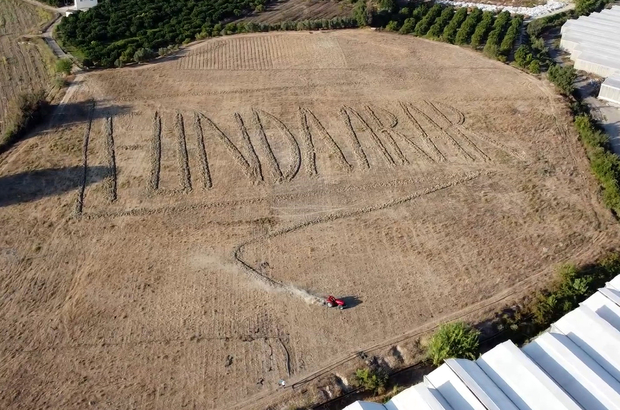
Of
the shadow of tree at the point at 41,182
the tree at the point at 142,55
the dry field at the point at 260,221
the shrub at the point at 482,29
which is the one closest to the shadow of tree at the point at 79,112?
the dry field at the point at 260,221

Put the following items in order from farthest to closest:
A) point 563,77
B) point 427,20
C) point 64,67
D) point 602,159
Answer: point 427,20 → point 64,67 → point 563,77 → point 602,159

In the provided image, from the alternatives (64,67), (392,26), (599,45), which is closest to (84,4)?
(64,67)

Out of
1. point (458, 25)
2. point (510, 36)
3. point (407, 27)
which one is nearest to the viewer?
point (510, 36)

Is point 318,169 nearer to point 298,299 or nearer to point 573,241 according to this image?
point 298,299

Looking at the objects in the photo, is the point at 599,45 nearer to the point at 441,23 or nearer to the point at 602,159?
the point at 441,23

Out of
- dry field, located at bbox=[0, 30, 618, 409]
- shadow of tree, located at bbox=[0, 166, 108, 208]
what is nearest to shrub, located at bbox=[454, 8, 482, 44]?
dry field, located at bbox=[0, 30, 618, 409]

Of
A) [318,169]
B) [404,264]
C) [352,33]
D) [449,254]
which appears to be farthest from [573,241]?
[352,33]
